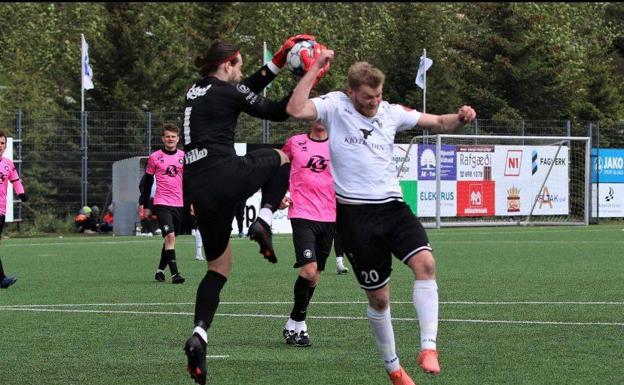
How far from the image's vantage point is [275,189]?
962 cm

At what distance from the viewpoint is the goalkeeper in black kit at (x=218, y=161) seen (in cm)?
893

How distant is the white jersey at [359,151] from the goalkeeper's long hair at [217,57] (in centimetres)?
88

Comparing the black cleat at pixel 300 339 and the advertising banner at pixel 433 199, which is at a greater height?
the advertising banner at pixel 433 199

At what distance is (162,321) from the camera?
41.6 ft

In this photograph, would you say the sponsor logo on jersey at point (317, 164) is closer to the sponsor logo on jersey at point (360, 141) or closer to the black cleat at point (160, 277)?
the sponsor logo on jersey at point (360, 141)

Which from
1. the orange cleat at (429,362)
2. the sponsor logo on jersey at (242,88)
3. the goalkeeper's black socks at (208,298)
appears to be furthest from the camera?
the sponsor logo on jersey at (242,88)

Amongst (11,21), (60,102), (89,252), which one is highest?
(11,21)

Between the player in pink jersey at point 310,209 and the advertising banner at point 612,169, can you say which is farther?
the advertising banner at point 612,169

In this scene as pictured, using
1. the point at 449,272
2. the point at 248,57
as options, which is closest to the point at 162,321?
the point at 449,272

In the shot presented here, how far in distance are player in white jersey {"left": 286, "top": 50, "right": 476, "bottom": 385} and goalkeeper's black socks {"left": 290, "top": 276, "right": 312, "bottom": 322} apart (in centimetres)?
248

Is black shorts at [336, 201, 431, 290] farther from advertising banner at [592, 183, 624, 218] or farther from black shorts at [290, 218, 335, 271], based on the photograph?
advertising banner at [592, 183, 624, 218]

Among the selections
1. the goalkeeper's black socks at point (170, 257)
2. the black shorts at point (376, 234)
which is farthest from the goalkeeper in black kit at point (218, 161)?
the goalkeeper's black socks at point (170, 257)

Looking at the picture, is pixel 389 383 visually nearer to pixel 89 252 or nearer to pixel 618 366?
pixel 618 366

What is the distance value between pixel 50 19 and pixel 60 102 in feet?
54.9
